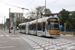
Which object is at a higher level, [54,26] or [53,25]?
[53,25]

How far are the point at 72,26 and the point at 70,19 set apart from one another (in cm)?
409

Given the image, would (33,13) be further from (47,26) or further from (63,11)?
(47,26)

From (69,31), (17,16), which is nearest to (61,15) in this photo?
(69,31)

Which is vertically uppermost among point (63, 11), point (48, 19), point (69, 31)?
point (63, 11)

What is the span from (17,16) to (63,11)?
→ 305ft

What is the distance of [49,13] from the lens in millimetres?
56375

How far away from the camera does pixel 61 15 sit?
48938 mm

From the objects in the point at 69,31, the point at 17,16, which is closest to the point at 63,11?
the point at 69,31

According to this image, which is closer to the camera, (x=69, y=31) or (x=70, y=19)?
(x=69, y=31)

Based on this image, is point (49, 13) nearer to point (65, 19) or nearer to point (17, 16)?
point (65, 19)

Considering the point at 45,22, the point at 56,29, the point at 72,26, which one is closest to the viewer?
the point at 56,29

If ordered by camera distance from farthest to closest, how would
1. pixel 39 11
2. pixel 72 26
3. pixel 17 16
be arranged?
1. pixel 17 16
2. pixel 39 11
3. pixel 72 26

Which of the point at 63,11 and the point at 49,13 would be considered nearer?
the point at 63,11

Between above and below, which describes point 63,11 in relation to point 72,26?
above
